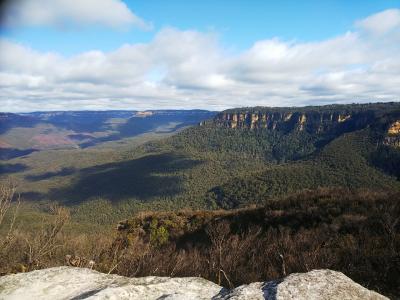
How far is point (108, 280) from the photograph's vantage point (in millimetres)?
7980

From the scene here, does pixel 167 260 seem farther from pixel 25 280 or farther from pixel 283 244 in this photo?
pixel 25 280

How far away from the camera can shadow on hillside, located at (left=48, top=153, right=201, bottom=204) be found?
146375mm

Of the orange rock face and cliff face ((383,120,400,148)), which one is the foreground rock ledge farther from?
the orange rock face

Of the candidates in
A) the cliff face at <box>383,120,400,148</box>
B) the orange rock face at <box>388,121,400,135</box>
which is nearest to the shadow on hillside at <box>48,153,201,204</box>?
the cliff face at <box>383,120,400,148</box>

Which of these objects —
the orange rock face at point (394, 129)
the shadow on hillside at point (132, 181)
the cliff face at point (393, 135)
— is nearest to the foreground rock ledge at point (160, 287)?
the shadow on hillside at point (132, 181)

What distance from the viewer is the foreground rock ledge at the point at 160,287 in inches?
236

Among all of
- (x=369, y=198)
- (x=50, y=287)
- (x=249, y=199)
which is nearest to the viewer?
(x=50, y=287)

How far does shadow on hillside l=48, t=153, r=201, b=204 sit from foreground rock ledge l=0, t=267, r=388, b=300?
429ft

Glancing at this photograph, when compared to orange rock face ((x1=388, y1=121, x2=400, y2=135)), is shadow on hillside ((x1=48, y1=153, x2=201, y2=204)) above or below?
below

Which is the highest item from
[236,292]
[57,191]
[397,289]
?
[236,292]

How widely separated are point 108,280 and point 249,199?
331ft

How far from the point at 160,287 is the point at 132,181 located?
15901cm

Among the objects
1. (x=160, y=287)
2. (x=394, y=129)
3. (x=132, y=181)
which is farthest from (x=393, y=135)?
(x=160, y=287)

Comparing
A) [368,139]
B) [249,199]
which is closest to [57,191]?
[249,199]
